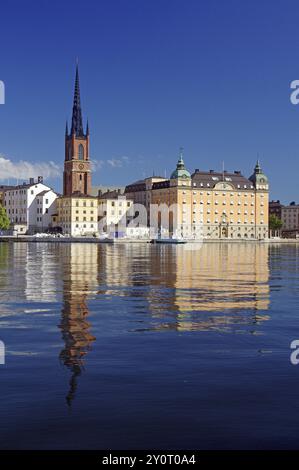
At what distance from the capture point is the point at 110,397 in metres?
11.5

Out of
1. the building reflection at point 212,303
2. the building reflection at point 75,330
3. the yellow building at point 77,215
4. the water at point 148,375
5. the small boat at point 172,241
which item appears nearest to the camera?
the water at point 148,375

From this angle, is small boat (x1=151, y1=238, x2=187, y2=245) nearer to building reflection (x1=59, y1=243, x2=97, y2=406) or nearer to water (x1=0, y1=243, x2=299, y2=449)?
building reflection (x1=59, y1=243, x2=97, y2=406)

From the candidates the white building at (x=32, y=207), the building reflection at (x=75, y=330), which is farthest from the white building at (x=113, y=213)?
the building reflection at (x=75, y=330)

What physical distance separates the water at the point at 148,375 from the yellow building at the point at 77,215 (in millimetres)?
156091

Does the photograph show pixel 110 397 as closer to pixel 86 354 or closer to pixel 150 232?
pixel 86 354

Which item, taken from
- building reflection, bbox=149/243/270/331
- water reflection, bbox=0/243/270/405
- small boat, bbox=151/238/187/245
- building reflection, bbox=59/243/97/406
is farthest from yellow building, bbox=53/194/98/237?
building reflection, bbox=59/243/97/406

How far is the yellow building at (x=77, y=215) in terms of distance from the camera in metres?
180

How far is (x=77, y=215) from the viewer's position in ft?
595

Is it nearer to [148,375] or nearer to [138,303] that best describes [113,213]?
[138,303]

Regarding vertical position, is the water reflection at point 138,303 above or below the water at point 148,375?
above

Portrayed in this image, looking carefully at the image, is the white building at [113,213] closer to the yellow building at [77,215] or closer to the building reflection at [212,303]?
the yellow building at [77,215]
